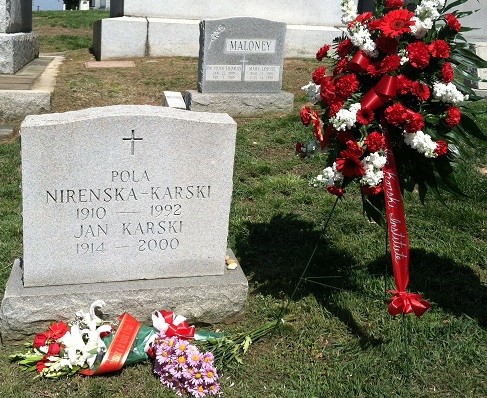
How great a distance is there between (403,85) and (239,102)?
5212 millimetres

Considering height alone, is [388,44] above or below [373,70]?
above

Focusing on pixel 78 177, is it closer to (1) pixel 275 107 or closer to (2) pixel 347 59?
(2) pixel 347 59

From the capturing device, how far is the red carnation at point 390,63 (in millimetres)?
3115

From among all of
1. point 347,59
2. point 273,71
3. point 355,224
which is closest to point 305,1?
Result: point 273,71

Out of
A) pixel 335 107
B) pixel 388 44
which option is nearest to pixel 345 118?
pixel 335 107

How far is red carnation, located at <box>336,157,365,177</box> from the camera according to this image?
3.17m

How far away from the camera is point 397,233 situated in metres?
3.25

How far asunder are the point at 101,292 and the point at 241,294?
801 mm

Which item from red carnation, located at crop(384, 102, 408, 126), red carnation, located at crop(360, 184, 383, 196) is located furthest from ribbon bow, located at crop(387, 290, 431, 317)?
red carnation, located at crop(384, 102, 408, 126)

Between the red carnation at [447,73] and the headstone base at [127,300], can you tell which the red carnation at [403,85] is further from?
the headstone base at [127,300]

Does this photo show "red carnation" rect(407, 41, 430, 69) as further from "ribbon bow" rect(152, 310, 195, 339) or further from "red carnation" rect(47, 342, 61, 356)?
"red carnation" rect(47, 342, 61, 356)

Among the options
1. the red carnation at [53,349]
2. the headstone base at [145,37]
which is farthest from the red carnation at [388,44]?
the headstone base at [145,37]

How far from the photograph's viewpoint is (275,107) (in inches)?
328

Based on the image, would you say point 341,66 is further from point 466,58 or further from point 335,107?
point 466,58
